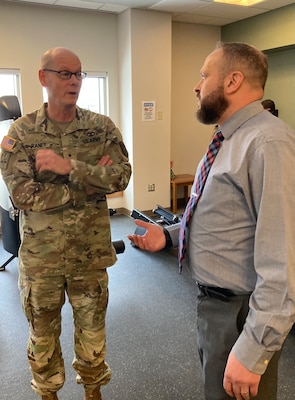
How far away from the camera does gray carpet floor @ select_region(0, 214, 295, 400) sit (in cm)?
196

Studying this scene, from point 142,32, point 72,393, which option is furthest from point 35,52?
point 72,393

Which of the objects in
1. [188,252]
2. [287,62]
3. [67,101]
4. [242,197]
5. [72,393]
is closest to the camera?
[242,197]

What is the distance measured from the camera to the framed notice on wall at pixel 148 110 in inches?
198

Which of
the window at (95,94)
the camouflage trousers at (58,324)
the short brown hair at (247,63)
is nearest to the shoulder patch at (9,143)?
the camouflage trousers at (58,324)

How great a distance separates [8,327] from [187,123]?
4.16m

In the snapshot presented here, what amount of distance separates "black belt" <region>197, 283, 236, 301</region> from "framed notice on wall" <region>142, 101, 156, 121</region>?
13.5 ft

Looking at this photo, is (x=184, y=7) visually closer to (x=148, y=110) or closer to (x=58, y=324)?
(x=148, y=110)

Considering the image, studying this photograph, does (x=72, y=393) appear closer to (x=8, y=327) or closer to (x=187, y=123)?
(x=8, y=327)

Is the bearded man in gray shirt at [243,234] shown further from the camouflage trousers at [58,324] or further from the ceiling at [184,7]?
the ceiling at [184,7]

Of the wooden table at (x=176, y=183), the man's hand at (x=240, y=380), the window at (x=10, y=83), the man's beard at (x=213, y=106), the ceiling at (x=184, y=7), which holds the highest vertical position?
the ceiling at (x=184, y=7)

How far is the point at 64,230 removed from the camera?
1.58 metres

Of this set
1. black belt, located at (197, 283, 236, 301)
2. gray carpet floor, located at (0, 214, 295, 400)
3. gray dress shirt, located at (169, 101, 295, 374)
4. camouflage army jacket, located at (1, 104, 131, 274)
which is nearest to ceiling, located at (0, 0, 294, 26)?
gray carpet floor, located at (0, 214, 295, 400)

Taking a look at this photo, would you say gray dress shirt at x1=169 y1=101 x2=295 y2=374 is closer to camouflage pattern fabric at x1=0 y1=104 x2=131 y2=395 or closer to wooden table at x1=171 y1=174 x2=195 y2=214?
camouflage pattern fabric at x1=0 y1=104 x2=131 y2=395

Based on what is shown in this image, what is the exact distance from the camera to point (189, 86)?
18.8ft
